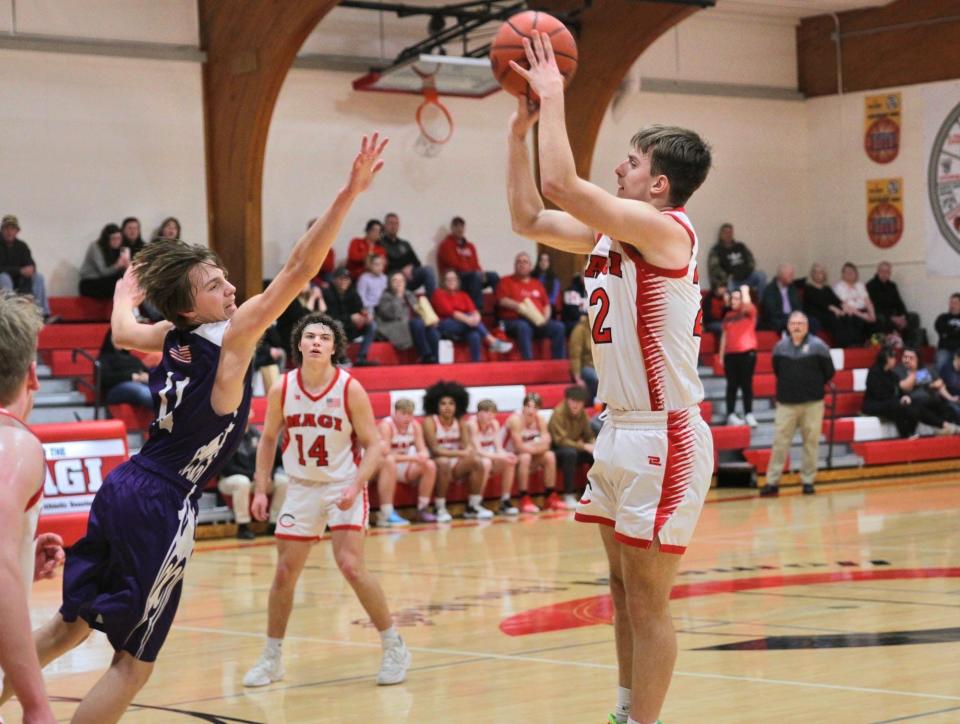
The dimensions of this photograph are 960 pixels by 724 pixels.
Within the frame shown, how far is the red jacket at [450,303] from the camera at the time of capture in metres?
17.2

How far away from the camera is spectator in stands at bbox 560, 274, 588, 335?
18422 millimetres

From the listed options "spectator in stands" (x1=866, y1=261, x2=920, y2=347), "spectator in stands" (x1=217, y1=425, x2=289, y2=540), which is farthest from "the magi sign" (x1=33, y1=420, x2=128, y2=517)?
"spectator in stands" (x1=866, y1=261, x2=920, y2=347)

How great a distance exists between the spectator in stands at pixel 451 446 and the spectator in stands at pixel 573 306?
404cm

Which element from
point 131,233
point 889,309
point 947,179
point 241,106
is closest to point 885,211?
point 947,179

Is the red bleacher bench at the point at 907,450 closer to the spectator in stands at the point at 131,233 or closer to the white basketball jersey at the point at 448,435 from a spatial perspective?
the white basketball jersey at the point at 448,435

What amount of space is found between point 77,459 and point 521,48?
323 inches

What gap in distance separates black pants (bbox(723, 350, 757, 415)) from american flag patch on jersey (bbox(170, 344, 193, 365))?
13.9 m

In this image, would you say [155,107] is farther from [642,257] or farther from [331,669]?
[642,257]

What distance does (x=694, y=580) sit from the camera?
30.9 ft

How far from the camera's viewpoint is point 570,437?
1529 cm

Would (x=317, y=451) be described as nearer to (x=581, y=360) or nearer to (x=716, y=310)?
(x=581, y=360)

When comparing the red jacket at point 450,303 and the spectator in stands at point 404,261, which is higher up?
the spectator in stands at point 404,261

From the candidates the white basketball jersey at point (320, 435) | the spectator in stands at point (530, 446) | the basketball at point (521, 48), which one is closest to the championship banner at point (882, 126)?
the spectator in stands at point (530, 446)

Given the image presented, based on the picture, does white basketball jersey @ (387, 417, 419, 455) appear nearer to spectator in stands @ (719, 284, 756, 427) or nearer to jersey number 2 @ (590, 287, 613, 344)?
spectator in stands @ (719, 284, 756, 427)
